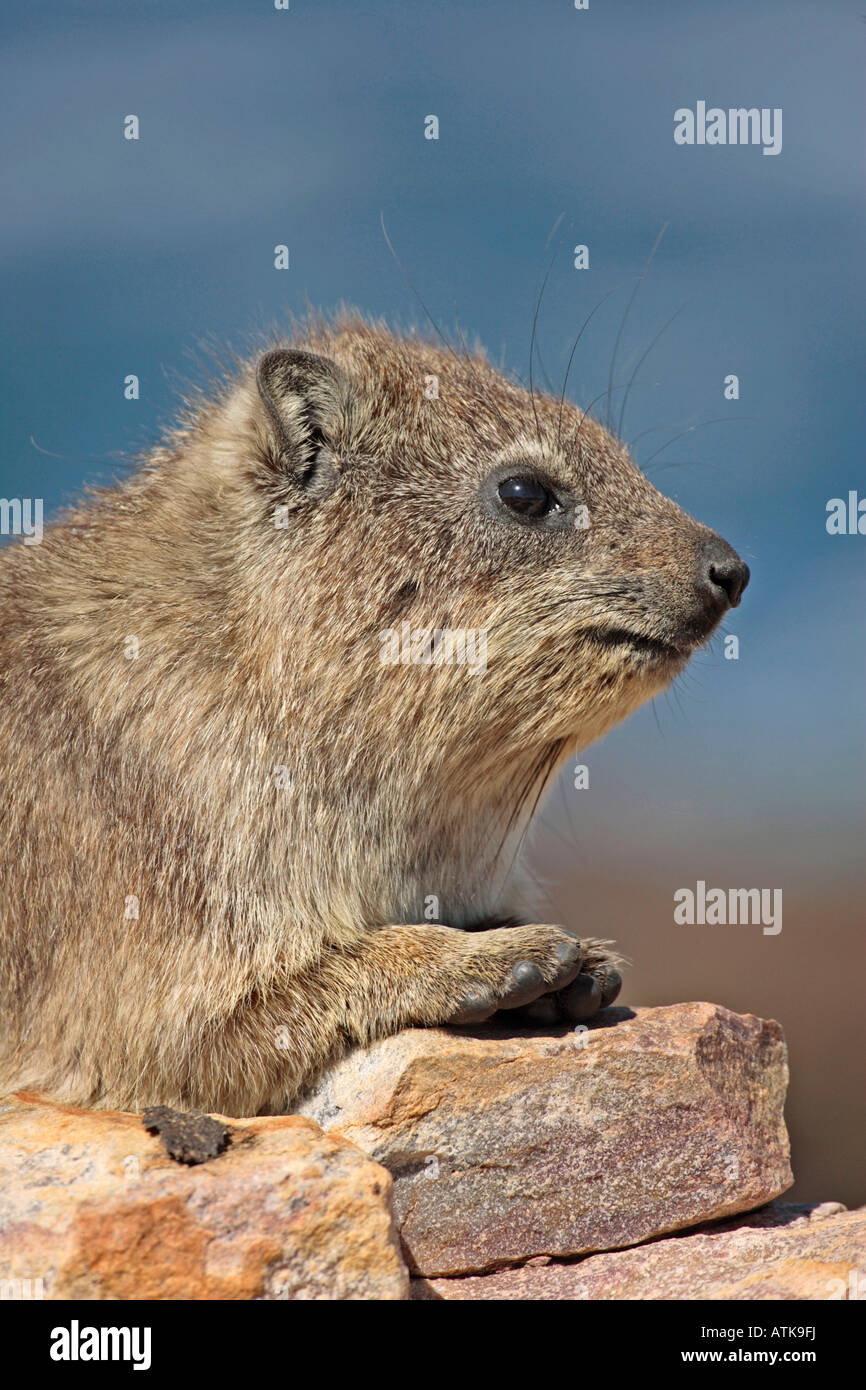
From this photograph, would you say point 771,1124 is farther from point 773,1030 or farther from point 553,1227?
point 553,1227

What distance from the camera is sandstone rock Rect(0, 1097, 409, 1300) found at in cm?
569

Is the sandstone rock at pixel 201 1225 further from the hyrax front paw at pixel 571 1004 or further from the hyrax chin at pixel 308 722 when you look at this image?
the hyrax front paw at pixel 571 1004

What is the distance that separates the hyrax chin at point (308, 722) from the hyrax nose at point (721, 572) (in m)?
0.03

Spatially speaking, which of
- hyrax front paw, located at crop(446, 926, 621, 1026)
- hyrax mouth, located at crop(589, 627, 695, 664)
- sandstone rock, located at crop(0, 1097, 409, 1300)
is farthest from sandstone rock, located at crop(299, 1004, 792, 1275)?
hyrax mouth, located at crop(589, 627, 695, 664)

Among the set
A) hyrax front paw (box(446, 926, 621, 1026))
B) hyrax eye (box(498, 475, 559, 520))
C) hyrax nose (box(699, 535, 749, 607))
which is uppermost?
hyrax eye (box(498, 475, 559, 520))

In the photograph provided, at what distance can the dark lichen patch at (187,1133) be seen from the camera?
20.2 ft

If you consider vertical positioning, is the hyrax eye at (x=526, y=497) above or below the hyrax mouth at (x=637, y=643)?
above

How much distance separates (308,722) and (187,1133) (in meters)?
2.64

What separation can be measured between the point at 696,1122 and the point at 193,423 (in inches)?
238

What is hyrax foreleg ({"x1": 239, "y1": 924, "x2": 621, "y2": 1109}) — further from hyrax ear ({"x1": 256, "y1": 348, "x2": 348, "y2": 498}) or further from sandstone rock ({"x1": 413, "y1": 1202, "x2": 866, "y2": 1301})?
hyrax ear ({"x1": 256, "y1": 348, "x2": 348, "y2": 498})

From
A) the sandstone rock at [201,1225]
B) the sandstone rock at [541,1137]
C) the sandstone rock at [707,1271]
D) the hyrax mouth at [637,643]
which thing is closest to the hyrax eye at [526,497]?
the hyrax mouth at [637,643]

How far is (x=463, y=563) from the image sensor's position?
8188 millimetres

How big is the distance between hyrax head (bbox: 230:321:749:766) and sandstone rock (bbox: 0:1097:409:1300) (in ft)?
9.43

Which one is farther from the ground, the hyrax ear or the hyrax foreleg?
the hyrax ear
